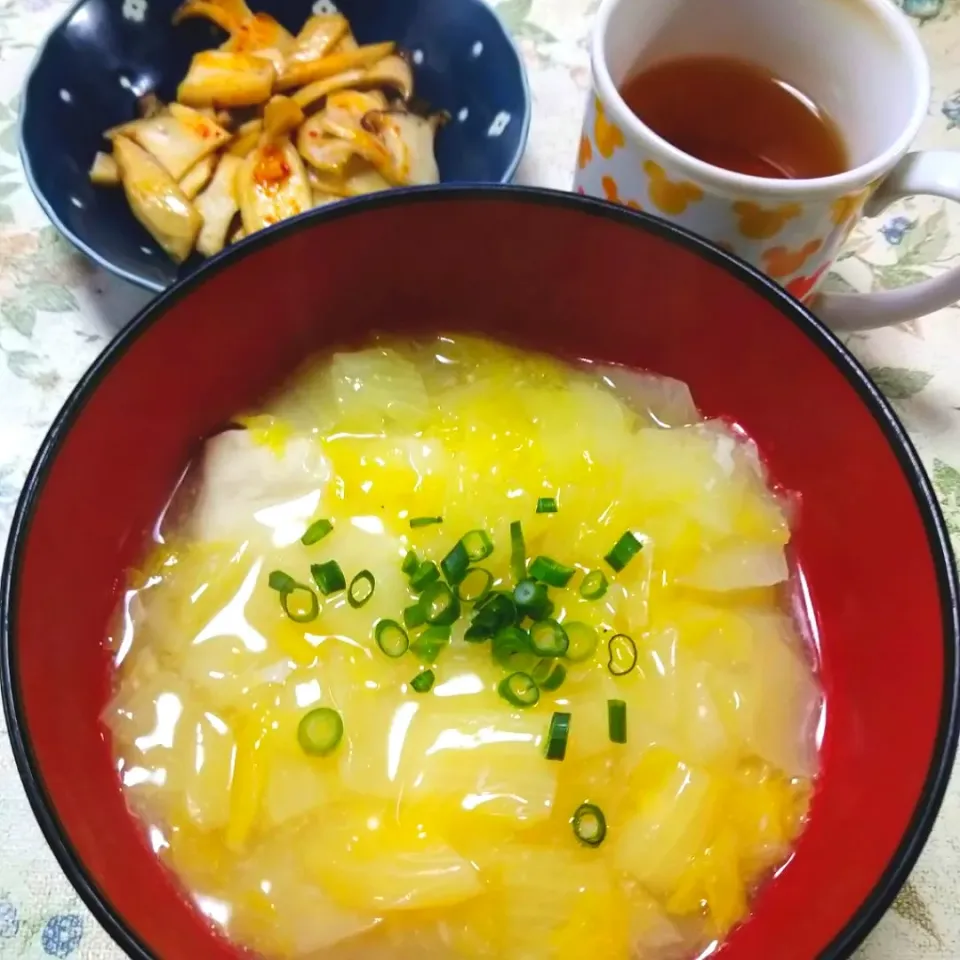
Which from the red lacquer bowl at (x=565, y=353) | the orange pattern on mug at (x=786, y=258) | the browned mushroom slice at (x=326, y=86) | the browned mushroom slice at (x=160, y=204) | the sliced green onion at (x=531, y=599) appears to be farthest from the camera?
the browned mushroom slice at (x=326, y=86)

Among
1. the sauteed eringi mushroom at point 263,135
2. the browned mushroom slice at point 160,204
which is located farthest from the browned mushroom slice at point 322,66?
the browned mushroom slice at point 160,204

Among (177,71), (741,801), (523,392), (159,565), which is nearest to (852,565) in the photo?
(741,801)

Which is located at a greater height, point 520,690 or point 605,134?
point 605,134

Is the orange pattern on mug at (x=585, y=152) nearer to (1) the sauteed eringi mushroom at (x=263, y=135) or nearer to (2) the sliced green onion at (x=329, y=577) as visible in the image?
(1) the sauteed eringi mushroom at (x=263, y=135)

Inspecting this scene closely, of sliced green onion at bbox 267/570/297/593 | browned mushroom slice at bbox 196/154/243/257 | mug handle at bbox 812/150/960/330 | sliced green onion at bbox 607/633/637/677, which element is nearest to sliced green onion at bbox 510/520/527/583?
sliced green onion at bbox 607/633/637/677

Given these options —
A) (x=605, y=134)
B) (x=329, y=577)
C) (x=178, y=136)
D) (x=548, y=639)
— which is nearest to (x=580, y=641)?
(x=548, y=639)

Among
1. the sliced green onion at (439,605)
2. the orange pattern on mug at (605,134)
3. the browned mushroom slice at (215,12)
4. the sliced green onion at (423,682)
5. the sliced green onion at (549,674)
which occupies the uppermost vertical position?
the orange pattern on mug at (605,134)

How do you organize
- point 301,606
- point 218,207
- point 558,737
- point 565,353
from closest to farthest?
point 558,737 < point 301,606 < point 565,353 < point 218,207

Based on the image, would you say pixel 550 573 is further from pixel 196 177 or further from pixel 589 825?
pixel 196 177

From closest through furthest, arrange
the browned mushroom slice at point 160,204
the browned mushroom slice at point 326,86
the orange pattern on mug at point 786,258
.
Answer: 1. the orange pattern on mug at point 786,258
2. the browned mushroom slice at point 160,204
3. the browned mushroom slice at point 326,86
